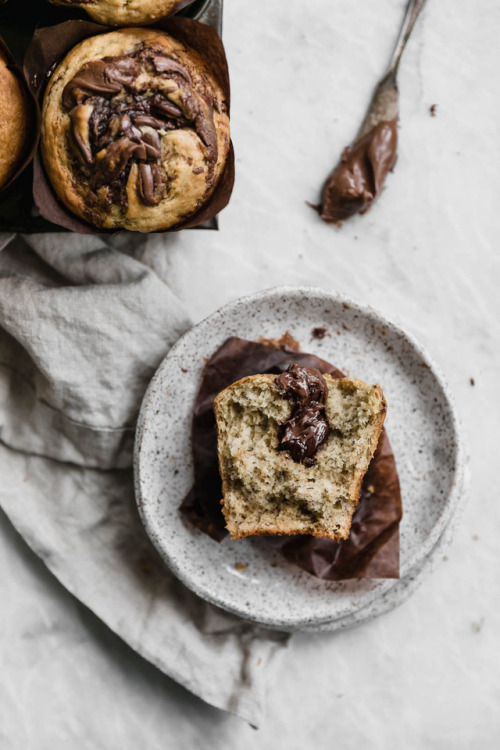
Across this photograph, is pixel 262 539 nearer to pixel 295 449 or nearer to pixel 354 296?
pixel 295 449

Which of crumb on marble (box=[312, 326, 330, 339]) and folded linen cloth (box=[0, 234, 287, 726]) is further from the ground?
crumb on marble (box=[312, 326, 330, 339])

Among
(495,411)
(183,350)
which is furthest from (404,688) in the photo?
(183,350)

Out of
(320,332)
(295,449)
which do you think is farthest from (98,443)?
(320,332)

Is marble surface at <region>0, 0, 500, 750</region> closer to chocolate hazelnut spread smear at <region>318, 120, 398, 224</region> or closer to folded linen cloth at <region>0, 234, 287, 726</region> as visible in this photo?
chocolate hazelnut spread smear at <region>318, 120, 398, 224</region>

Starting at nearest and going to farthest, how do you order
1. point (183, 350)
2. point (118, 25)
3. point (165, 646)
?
point (118, 25), point (183, 350), point (165, 646)

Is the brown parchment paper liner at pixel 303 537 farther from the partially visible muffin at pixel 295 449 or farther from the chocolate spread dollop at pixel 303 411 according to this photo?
the chocolate spread dollop at pixel 303 411

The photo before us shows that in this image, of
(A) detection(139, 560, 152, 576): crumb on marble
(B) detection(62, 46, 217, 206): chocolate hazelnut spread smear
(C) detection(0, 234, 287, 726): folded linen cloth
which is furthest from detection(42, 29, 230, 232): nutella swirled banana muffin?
(A) detection(139, 560, 152, 576): crumb on marble

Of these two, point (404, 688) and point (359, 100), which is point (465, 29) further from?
point (404, 688)

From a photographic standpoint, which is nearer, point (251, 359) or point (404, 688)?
point (251, 359)
